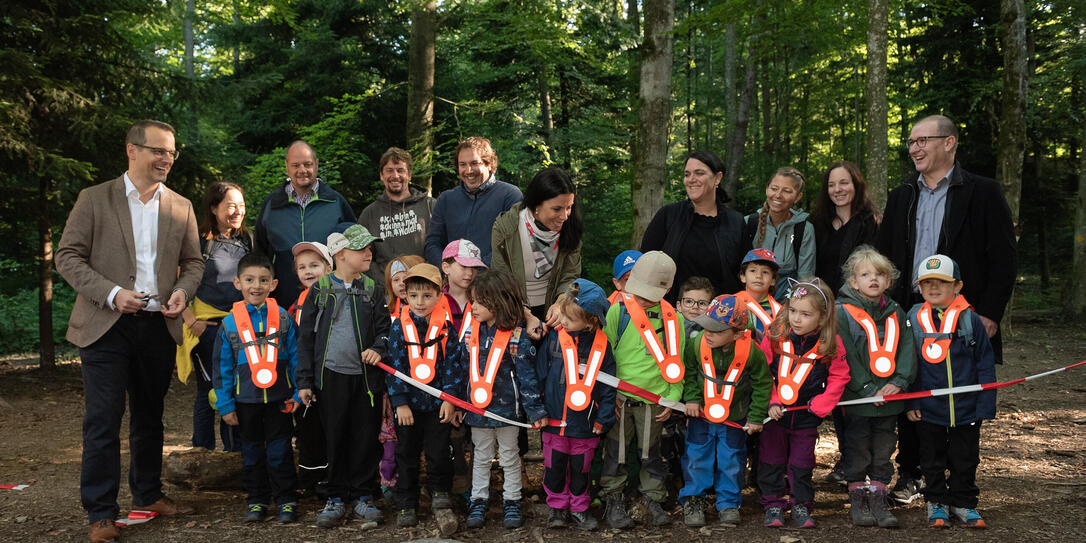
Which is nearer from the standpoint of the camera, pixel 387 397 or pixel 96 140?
pixel 387 397

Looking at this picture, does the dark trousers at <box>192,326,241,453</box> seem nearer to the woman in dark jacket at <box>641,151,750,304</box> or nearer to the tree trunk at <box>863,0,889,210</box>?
the woman in dark jacket at <box>641,151,750,304</box>

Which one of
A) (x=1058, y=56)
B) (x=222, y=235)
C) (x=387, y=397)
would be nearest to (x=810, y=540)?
(x=387, y=397)

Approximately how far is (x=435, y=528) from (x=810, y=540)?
236cm

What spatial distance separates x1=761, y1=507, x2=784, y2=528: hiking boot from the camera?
14.5ft

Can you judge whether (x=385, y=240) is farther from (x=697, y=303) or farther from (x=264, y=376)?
(x=697, y=303)

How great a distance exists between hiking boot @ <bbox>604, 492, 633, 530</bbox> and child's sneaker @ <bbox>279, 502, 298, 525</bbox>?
6.94 ft

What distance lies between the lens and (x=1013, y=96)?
1084 centimetres

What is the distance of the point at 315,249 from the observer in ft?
16.4

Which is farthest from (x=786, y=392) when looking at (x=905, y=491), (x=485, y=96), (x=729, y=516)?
(x=485, y=96)

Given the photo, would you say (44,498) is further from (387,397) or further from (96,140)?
(96,140)

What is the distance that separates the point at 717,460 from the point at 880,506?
1.05 metres

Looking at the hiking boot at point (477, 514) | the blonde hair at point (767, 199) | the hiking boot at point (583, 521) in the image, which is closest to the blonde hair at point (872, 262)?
the blonde hair at point (767, 199)

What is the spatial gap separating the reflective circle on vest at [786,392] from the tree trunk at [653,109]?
3.96 metres

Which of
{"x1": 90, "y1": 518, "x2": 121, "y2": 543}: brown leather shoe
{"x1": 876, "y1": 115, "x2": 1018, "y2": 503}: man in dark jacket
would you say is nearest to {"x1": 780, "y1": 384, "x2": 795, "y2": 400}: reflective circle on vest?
{"x1": 876, "y1": 115, "x2": 1018, "y2": 503}: man in dark jacket
